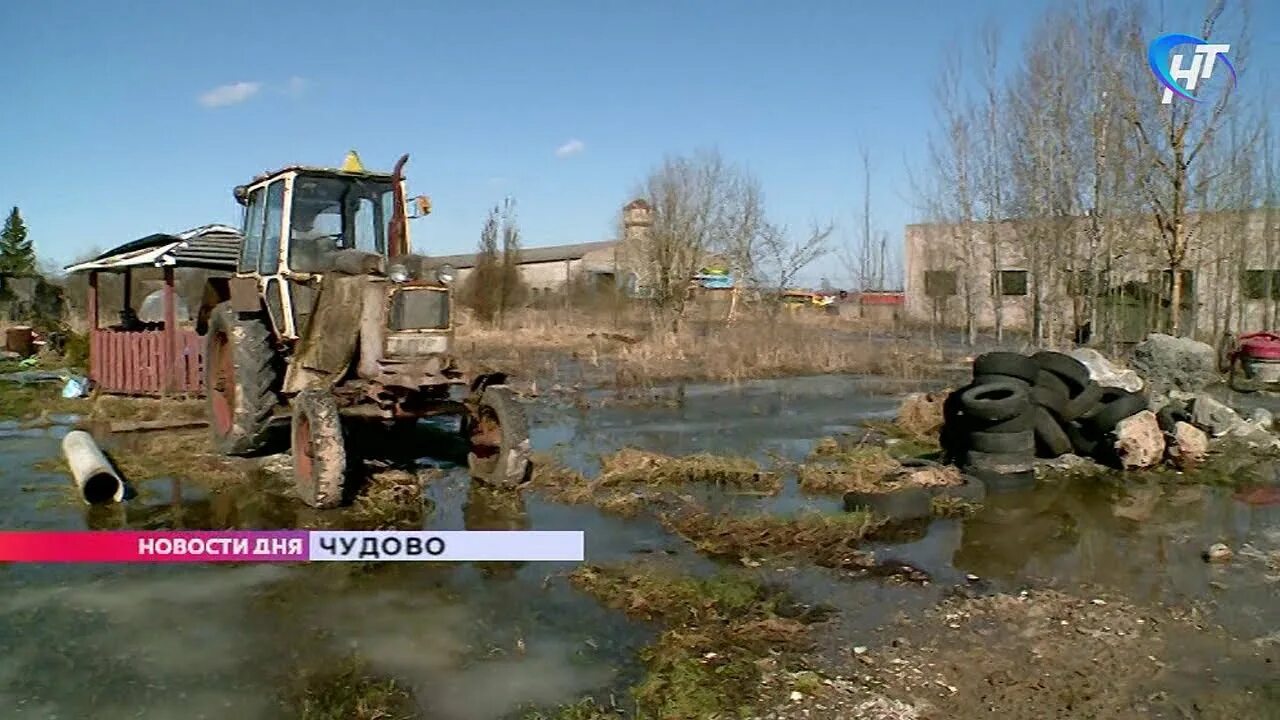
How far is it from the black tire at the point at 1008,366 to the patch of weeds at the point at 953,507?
200 cm

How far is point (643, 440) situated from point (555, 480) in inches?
105

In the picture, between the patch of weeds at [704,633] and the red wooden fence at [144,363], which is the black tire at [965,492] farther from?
the red wooden fence at [144,363]

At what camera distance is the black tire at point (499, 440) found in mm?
7613

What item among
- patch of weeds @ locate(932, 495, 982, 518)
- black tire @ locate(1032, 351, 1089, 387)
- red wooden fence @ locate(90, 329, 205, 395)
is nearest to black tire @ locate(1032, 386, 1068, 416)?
black tire @ locate(1032, 351, 1089, 387)

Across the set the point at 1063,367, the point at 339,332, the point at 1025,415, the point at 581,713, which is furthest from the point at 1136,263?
the point at 581,713

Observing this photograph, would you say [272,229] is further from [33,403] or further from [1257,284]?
[1257,284]

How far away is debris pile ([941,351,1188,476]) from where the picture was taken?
820 cm

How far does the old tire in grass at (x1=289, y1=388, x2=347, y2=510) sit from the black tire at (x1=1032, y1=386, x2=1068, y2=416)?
20.1 feet

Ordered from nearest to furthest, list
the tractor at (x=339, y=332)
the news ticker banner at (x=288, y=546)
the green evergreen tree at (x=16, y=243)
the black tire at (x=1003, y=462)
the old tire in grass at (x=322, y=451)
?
the news ticker banner at (x=288, y=546), the old tire in grass at (x=322, y=451), the tractor at (x=339, y=332), the black tire at (x=1003, y=462), the green evergreen tree at (x=16, y=243)

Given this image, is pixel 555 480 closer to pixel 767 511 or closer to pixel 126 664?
pixel 767 511

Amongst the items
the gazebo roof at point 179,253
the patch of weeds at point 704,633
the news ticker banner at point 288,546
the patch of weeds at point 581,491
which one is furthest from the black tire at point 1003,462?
the gazebo roof at point 179,253

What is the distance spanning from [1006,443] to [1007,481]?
36cm

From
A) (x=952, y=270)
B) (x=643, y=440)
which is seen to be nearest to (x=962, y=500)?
(x=643, y=440)

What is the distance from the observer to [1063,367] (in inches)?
358
